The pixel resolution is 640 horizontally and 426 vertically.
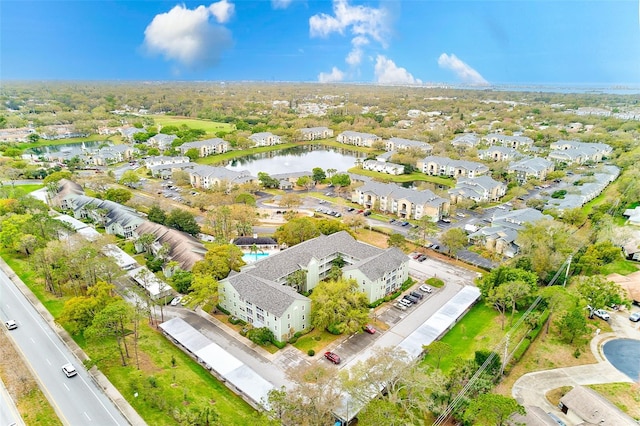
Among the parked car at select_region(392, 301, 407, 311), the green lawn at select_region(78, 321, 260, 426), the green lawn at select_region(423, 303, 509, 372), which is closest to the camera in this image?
the green lawn at select_region(78, 321, 260, 426)

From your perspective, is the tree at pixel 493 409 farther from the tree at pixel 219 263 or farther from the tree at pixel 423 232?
the tree at pixel 423 232

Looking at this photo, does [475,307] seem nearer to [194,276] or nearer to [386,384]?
[386,384]

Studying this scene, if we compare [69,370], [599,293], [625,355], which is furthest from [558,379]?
[69,370]

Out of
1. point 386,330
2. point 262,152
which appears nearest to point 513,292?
point 386,330

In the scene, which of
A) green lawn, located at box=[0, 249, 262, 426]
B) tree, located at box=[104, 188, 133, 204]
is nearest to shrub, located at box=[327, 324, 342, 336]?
green lawn, located at box=[0, 249, 262, 426]

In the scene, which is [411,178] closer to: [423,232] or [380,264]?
[423,232]

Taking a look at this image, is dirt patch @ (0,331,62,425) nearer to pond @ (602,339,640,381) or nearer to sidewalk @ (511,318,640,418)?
sidewalk @ (511,318,640,418)
